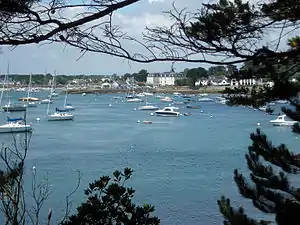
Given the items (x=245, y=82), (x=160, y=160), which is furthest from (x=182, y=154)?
(x=245, y=82)

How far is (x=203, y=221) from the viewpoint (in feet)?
29.3

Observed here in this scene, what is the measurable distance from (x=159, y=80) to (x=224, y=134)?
44391 millimetres

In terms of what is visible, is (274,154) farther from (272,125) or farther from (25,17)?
(272,125)

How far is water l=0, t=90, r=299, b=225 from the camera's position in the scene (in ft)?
32.7

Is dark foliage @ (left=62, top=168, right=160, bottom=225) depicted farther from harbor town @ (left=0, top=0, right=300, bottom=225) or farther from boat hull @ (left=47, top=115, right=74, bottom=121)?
boat hull @ (left=47, top=115, right=74, bottom=121)

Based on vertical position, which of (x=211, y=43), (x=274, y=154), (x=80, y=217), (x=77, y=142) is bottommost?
(x=77, y=142)

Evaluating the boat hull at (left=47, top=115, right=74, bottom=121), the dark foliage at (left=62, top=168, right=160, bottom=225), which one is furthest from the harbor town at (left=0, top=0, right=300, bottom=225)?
the boat hull at (left=47, top=115, right=74, bottom=121)

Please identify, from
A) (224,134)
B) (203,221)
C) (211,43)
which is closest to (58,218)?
(203,221)

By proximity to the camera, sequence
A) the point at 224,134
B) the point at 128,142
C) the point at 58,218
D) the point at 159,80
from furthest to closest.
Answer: the point at 159,80 → the point at 224,134 → the point at 128,142 → the point at 58,218

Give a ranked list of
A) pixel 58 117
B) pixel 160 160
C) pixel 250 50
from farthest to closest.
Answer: pixel 58 117, pixel 160 160, pixel 250 50

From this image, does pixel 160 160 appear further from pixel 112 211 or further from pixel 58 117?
pixel 58 117

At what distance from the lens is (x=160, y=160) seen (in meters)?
15.1

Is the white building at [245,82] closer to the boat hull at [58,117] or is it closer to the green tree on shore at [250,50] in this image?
the green tree on shore at [250,50]

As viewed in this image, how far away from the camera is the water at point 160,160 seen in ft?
32.7
